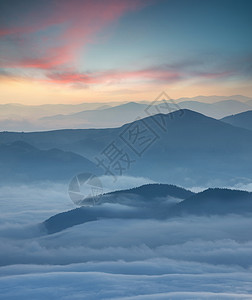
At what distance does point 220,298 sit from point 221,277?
253 ft

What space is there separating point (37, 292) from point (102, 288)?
28.4 m

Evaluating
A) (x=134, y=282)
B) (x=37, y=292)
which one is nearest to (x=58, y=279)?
(x=37, y=292)

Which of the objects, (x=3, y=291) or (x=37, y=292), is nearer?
(x=37, y=292)

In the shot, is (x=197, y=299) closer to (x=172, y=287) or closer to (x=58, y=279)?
(x=172, y=287)

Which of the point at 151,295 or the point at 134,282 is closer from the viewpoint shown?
A: the point at 151,295

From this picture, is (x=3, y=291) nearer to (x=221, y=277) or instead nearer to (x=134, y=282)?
(x=134, y=282)

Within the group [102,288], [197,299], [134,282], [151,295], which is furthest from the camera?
[134,282]

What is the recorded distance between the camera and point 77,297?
489 feet

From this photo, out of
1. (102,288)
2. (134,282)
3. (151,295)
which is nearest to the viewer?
(151,295)

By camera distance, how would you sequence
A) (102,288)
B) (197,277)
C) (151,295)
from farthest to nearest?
(197,277) → (102,288) → (151,295)

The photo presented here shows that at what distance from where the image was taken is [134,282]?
16788 cm

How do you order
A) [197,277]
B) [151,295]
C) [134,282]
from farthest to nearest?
[197,277] → [134,282] → [151,295]

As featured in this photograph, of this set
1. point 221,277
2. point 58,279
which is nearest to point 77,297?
point 58,279

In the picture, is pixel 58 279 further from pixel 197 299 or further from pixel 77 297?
pixel 197 299
